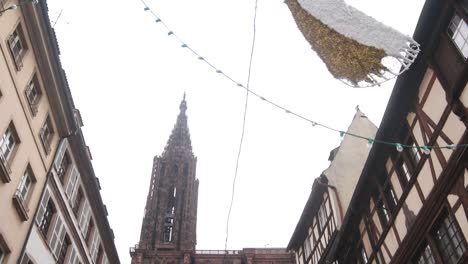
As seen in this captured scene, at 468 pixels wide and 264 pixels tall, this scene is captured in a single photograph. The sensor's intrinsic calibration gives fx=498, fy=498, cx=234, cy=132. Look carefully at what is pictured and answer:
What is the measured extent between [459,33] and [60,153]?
1412 centimetres

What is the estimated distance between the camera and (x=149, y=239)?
58.0 metres

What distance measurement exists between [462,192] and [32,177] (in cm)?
1262

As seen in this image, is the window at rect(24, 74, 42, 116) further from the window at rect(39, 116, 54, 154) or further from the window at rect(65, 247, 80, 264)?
the window at rect(65, 247, 80, 264)

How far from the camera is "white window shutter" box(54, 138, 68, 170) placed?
18.2 meters

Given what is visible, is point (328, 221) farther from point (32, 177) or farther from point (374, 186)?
point (32, 177)

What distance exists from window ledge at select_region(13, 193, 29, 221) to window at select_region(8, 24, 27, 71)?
12.7ft

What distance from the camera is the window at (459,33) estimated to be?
1034 cm

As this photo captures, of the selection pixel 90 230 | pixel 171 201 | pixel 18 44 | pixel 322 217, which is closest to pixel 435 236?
pixel 322 217

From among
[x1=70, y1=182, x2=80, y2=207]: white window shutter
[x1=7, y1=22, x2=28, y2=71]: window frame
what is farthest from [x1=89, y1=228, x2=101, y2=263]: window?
[x1=7, y1=22, x2=28, y2=71]: window frame

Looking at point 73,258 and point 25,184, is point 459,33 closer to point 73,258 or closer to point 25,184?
point 25,184

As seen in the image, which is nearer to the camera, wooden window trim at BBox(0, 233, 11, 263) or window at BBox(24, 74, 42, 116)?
wooden window trim at BBox(0, 233, 11, 263)

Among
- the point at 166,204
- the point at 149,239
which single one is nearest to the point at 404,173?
the point at 149,239

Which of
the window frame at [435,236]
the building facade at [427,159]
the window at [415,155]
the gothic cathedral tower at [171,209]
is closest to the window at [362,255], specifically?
the building facade at [427,159]

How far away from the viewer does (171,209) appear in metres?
65.2
